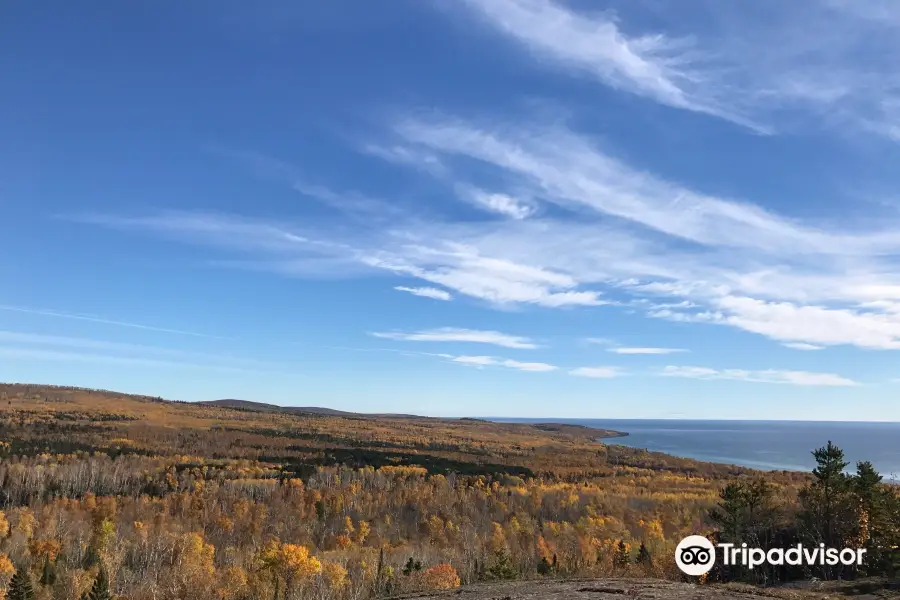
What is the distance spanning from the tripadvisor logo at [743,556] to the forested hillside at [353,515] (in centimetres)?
123

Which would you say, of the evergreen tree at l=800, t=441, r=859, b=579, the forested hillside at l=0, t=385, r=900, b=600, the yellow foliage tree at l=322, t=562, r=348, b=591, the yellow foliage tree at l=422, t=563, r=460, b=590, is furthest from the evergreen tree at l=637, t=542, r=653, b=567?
the yellow foliage tree at l=322, t=562, r=348, b=591

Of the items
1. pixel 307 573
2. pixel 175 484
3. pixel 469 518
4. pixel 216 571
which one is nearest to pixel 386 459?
pixel 175 484

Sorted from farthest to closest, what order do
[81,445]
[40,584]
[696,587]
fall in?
[81,445] → [40,584] → [696,587]

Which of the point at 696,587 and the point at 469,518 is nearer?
the point at 696,587

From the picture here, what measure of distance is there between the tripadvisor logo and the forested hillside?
1.23 metres

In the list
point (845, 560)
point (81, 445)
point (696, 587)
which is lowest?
point (81, 445)

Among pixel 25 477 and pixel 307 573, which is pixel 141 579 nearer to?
pixel 307 573

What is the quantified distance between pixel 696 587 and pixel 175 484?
4091 inches

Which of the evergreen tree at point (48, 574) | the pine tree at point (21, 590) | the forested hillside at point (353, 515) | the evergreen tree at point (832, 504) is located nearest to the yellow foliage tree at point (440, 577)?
the forested hillside at point (353, 515)

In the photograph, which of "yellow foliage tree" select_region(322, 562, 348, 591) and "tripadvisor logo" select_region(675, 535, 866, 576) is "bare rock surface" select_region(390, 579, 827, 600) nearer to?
"tripadvisor logo" select_region(675, 535, 866, 576)

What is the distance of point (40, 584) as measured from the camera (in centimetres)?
3753

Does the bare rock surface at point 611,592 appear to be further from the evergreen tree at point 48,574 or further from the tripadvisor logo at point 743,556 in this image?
the evergreen tree at point 48,574

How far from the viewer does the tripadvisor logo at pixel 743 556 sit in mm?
25812

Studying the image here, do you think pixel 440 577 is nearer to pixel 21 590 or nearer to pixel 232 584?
pixel 232 584
